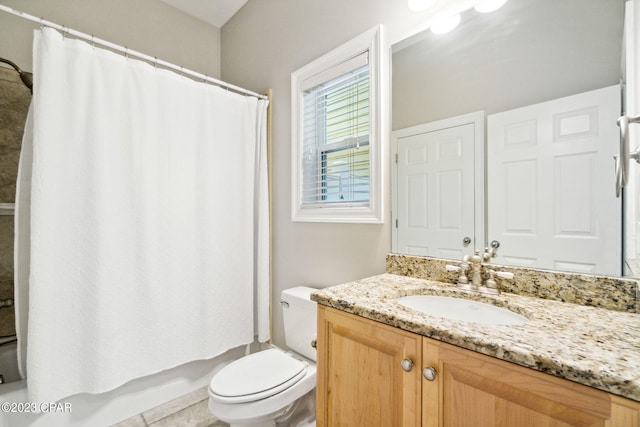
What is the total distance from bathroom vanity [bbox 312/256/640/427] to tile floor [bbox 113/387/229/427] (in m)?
0.97

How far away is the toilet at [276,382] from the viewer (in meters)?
1.17

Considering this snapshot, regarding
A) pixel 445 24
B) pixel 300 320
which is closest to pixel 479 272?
pixel 300 320

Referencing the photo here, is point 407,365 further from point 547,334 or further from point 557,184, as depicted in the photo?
point 557,184

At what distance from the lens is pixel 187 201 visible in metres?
1.71

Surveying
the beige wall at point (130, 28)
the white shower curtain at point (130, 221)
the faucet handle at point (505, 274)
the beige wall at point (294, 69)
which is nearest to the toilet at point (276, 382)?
the beige wall at point (294, 69)

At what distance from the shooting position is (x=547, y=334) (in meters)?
0.67

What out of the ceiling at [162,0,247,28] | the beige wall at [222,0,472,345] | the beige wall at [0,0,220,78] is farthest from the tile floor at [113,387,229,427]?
the ceiling at [162,0,247,28]

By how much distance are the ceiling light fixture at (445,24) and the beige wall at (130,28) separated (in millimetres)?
2065

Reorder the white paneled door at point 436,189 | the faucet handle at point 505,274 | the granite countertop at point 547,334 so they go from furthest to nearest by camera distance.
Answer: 1. the white paneled door at point 436,189
2. the faucet handle at point 505,274
3. the granite countertop at point 547,334

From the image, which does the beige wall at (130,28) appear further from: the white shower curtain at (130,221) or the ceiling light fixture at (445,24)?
the ceiling light fixture at (445,24)

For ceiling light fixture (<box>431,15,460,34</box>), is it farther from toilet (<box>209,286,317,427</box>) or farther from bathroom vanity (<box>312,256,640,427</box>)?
toilet (<box>209,286,317,427</box>)

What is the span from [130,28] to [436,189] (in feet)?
8.10

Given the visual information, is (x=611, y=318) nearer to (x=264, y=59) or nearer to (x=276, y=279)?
(x=276, y=279)

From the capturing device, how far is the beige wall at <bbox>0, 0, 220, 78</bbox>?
1.75 metres
